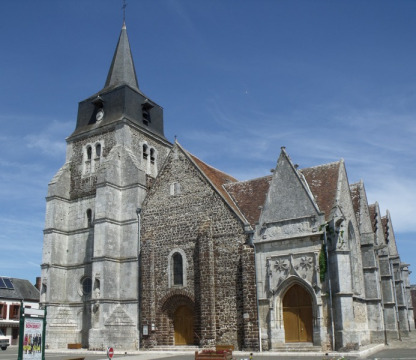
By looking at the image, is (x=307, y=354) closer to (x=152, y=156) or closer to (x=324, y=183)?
(x=324, y=183)

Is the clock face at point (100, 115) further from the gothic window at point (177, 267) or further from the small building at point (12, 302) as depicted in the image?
the small building at point (12, 302)

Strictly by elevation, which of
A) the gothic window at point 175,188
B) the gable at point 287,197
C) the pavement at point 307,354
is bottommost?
the pavement at point 307,354

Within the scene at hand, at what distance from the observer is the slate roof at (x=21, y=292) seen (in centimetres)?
4719

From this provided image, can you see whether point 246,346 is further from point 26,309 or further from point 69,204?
point 69,204

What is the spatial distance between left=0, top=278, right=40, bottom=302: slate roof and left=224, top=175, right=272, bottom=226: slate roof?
30.4 m

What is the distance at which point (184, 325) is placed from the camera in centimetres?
2484

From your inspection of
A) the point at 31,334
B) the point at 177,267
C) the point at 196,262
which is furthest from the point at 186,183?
the point at 31,334

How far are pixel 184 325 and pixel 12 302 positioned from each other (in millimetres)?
29156

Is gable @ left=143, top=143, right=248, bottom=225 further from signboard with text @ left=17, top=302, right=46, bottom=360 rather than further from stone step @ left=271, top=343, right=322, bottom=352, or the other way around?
signboard with text @ left=17, top=302, right=46, bottom=360

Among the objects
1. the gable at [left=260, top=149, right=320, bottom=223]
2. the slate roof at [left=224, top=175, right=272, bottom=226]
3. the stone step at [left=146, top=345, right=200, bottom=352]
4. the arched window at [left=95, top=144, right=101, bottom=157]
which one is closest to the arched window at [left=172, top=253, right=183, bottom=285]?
the stone step at [left=146, top=345, right=200, bottom=352]

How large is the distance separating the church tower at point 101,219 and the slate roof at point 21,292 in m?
21.3

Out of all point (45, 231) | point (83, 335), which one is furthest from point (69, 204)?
point (83, 335)

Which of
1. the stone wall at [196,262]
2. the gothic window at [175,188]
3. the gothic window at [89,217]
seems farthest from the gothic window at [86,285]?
the gothic window at [175,188]

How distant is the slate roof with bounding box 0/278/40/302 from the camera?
47188 mm
